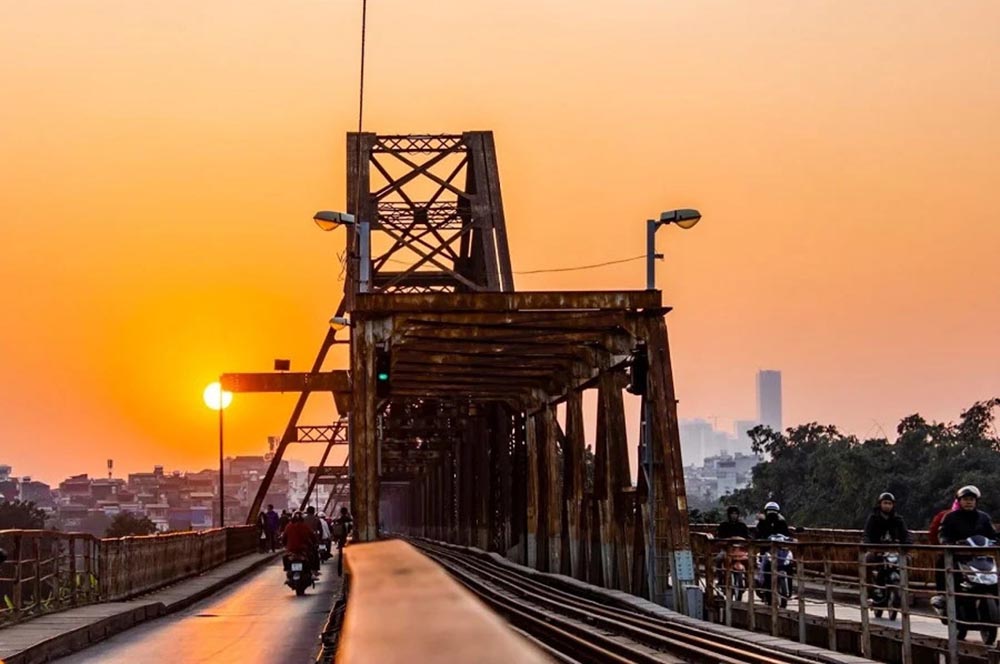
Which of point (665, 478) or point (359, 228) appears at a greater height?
point (359, 228)

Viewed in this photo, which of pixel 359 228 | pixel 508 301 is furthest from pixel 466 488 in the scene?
pixel 508 301

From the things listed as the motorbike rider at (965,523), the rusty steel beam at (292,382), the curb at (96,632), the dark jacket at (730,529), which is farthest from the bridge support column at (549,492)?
the rusty steel beam at (292,382)

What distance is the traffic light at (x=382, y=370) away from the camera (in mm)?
31781

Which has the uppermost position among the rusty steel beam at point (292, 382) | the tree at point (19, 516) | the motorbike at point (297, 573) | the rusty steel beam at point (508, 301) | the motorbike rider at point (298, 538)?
the rusty steel beam at point (292, 382)

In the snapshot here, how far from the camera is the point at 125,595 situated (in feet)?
102

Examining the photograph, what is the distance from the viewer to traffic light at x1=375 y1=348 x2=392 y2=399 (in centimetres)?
3178

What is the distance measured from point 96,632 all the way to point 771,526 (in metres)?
10.3

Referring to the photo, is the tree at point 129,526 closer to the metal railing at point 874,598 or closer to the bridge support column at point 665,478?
the bridge support column at point 665,478

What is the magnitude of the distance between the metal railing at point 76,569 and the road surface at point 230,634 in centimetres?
131

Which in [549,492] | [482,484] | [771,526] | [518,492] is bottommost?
[771,526]

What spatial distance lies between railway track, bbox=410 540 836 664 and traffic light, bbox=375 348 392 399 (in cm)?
417

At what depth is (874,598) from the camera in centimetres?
2486

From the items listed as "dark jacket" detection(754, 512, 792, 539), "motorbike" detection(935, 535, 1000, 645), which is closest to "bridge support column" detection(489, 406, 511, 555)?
"dark jacket" detection(754, 512, 792, 539)

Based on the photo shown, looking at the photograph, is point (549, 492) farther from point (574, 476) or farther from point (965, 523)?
point (965, 523)
